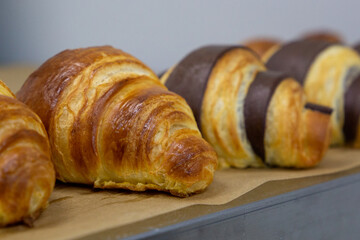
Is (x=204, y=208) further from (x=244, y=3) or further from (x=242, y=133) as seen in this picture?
(x=244, y=3)

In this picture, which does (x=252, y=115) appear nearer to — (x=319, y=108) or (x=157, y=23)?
(x=319, y=108)

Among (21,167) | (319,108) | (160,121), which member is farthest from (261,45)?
(21,167)

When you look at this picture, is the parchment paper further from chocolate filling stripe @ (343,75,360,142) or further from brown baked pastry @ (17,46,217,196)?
chocolate filling stripe @ (343,75,360,142)

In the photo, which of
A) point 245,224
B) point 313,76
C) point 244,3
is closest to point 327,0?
point 244,3

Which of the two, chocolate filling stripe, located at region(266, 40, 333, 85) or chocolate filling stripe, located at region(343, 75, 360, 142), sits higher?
chocolate filling stripe, located at region(266, 40, 333, 85)

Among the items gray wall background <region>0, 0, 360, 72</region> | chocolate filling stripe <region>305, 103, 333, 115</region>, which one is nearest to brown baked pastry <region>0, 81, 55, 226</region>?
chocolate filling stripe <region>305, 103, 333, 115</region>

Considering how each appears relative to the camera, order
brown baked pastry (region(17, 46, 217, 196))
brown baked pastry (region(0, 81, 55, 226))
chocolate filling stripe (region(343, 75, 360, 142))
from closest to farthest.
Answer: brown baked pastry (region(0, 81, 55, 226)), brown baked pastry (region(17, 46, 217, 196)), chocolate filling stripe (region(343, 75, 360, 142))

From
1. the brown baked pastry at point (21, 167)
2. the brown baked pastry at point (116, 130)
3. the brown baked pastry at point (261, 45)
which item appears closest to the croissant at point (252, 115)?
the brown baked pastry at point (116, 130)

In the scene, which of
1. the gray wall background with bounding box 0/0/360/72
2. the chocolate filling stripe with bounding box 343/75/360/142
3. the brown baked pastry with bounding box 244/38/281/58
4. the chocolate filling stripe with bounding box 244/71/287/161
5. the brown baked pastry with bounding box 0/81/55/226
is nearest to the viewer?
the brown baked pastry with bounding box 0/81/55/226
